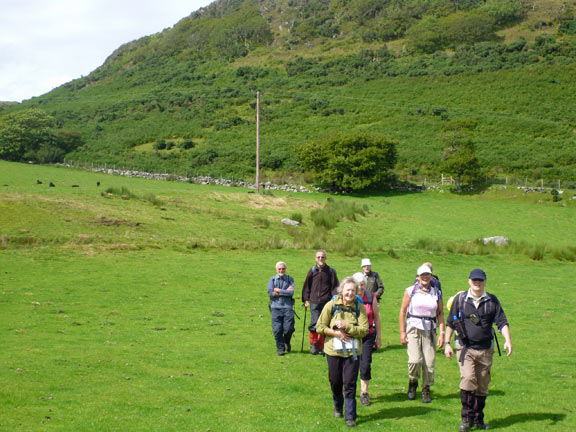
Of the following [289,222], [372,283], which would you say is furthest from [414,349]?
[289,222]

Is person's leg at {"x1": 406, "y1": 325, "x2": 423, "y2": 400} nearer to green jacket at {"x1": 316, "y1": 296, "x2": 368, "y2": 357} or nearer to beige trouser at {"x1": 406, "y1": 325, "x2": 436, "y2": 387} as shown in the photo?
beige trouser at {"x1": 406, "y1": 325, "x2": 436, "y2": 387}

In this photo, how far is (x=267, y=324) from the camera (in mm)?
19250

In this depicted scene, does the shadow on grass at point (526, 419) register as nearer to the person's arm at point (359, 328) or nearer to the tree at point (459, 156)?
the person's arm at point (359, 328)

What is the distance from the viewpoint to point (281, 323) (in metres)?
14.4

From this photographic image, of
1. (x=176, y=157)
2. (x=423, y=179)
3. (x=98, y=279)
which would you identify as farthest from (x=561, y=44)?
(x=98, y=279)

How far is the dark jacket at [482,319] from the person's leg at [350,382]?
1.83 metres

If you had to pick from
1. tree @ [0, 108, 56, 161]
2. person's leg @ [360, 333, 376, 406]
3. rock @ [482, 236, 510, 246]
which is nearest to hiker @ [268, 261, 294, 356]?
person's leg @ [360, 333, 376, 406]

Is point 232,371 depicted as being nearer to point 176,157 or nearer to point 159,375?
point 159,375

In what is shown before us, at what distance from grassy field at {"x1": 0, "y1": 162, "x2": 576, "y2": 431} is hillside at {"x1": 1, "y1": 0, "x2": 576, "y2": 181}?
140ft

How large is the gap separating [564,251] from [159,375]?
34.7 meters

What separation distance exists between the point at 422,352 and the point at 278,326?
15.1 ft

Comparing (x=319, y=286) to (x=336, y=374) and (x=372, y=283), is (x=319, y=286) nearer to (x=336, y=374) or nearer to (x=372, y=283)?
(x=372, y=283)

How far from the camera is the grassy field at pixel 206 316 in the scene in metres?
10.2

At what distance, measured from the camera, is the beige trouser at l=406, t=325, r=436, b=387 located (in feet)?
34.7
